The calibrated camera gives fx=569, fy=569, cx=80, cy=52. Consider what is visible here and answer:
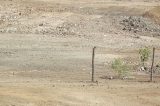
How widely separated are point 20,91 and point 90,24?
22142 mm

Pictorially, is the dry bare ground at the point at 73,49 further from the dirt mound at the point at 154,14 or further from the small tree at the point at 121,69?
the small tree at the point at 121,69

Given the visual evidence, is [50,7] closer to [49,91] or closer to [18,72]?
[18,72]

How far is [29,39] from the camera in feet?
125

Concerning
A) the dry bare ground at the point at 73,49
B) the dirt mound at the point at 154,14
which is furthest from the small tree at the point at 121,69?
the dirt mound at the point at 154,14

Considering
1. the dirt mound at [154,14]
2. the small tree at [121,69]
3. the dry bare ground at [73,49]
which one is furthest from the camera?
the dirt mound at [154,14]

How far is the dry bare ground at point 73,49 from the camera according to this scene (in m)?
21.6

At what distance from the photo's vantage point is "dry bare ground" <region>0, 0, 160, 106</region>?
21.6m

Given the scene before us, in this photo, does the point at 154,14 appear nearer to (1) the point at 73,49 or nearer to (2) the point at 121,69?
(1) the point at 73,49

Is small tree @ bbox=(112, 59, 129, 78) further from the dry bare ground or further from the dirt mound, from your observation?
the dirt mound

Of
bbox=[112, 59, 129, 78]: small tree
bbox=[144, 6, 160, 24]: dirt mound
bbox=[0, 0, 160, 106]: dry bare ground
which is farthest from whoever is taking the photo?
bbox=[144, 6, 160, 24]: dirt mound

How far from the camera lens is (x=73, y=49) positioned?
35.4 metres

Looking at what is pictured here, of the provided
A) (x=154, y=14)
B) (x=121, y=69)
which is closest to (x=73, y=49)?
(x=121, y=69)

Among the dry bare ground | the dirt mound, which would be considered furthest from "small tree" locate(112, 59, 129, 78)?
the dirt mound

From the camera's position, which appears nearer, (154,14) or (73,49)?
(73,49)
